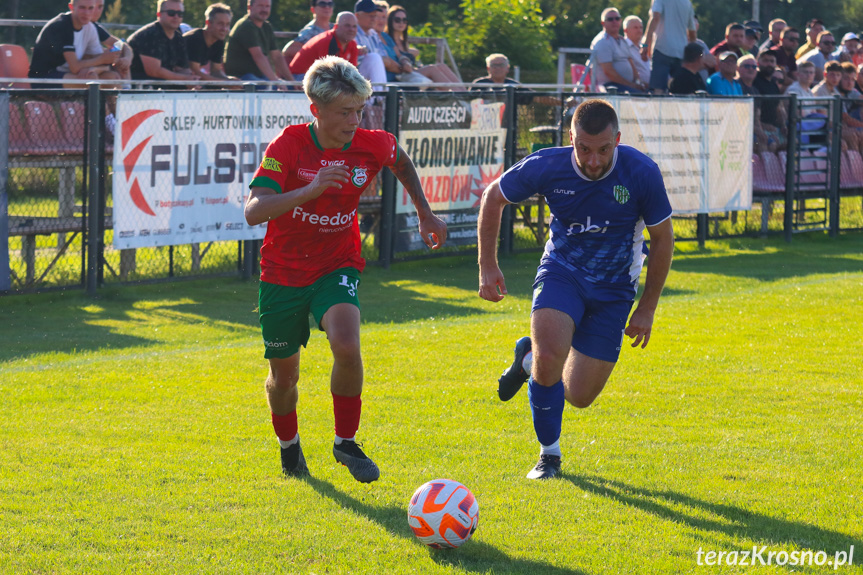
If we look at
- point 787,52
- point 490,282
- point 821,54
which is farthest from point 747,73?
point 490,282

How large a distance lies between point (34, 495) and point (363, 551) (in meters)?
1.76

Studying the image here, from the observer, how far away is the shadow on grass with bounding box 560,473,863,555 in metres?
5.00

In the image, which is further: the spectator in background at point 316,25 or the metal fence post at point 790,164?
the metal fence post at point 790,164

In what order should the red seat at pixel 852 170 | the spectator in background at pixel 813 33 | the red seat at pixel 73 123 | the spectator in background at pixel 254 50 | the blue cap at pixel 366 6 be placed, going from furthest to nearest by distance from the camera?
the spectator in background at pixel 813 33 → the red seat at pixel 852 170 → the blue cap at pixel 366 6 → the spectator in background at pixel 254 50 → the red seat at pixel 73 123

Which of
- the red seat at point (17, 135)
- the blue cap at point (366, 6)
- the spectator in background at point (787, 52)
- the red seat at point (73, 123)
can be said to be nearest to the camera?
the red seat at point (17, 135)

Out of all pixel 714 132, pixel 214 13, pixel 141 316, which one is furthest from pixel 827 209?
pixel 141 316

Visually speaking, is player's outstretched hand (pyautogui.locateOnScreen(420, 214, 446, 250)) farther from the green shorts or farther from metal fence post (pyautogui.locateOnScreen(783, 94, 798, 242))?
metal fence post (pyautogui.locateOnScreen(783, 94, 798, 242))

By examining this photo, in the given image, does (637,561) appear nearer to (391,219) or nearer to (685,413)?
(685,413)

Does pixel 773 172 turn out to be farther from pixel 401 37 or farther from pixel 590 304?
pixel 590 304

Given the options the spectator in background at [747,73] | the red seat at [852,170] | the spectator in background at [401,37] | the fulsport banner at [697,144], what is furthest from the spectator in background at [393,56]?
the red seat at [852,170]

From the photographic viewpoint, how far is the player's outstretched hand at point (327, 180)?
507 cm

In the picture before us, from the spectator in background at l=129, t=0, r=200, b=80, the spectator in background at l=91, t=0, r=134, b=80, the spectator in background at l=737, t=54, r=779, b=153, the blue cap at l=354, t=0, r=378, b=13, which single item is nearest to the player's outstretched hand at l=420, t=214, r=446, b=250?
the spectator in background at l=91, t=0, r=134, b=80

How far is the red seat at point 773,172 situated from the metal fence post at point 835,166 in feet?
3.53

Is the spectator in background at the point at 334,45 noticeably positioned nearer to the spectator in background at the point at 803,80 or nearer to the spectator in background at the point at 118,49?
the spectator in background at the point at 118,49
